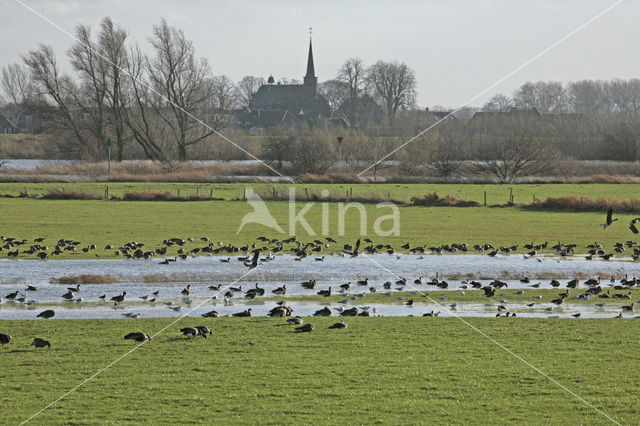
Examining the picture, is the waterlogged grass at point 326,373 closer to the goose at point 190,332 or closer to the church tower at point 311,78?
the goose at point 190,332

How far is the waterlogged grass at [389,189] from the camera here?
2004 inches

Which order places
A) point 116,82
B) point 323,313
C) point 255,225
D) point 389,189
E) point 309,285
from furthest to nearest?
1. point 116,82
2. point 389,189
3. point 255,225
4. point 309,285
5. point 323,313

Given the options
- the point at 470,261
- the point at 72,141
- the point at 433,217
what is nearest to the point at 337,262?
the point at 470,261

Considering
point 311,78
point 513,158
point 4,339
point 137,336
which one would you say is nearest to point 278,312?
point 137,336

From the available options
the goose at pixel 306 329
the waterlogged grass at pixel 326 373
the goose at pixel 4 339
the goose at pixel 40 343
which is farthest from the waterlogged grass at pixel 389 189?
the goose at pixel 40 343

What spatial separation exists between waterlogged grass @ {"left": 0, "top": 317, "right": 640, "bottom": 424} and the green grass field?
1442 centimetres

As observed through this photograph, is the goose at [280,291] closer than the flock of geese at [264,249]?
Yes

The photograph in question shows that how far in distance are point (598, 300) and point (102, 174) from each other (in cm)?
5984

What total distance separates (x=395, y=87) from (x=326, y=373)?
12009 cm

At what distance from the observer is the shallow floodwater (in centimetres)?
1761

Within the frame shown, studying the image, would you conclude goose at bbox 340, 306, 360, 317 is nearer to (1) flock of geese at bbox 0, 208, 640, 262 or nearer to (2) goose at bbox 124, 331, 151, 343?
(2) goose at bbox 124, 331, 151, 343

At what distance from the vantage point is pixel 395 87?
420 feet

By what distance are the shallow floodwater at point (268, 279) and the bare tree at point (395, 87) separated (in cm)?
10142

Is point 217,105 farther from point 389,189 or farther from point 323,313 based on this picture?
point 323,313
